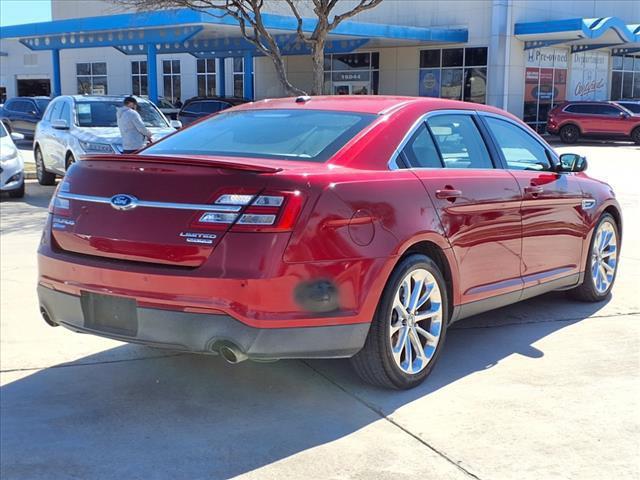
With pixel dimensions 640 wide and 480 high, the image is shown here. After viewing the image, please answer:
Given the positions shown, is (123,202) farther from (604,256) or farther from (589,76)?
(589,76)

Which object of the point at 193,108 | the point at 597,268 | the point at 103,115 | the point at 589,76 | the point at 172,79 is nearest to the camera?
the point at 597,268

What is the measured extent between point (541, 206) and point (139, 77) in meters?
43.2

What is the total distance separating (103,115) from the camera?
13.7 meters

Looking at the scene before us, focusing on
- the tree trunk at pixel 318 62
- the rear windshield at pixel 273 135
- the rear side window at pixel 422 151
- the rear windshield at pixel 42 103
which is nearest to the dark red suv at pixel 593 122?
the tree trunk at pixel 318 62

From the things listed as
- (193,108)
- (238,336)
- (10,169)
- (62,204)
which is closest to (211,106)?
(193,108)

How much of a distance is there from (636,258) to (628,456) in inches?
208

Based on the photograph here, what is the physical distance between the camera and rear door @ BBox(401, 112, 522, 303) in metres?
4.55

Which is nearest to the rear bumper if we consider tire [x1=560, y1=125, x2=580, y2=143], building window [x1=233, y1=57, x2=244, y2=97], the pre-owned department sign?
tire [x1=560, y1=125, x2=580, y2=143]

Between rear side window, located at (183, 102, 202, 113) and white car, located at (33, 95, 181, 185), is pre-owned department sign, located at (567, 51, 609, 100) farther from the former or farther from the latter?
white car, located at (33, 95, 181, 185)

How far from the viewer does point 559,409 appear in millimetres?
4156

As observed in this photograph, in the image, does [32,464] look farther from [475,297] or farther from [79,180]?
[475,297]

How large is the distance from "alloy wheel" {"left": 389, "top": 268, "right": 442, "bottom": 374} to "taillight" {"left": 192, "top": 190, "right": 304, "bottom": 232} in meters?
0.85

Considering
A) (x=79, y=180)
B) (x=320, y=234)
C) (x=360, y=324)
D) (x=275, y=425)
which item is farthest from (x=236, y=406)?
(x=79, y=180)

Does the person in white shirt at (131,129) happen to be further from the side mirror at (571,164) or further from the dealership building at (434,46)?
the dealership building at (434,46)
